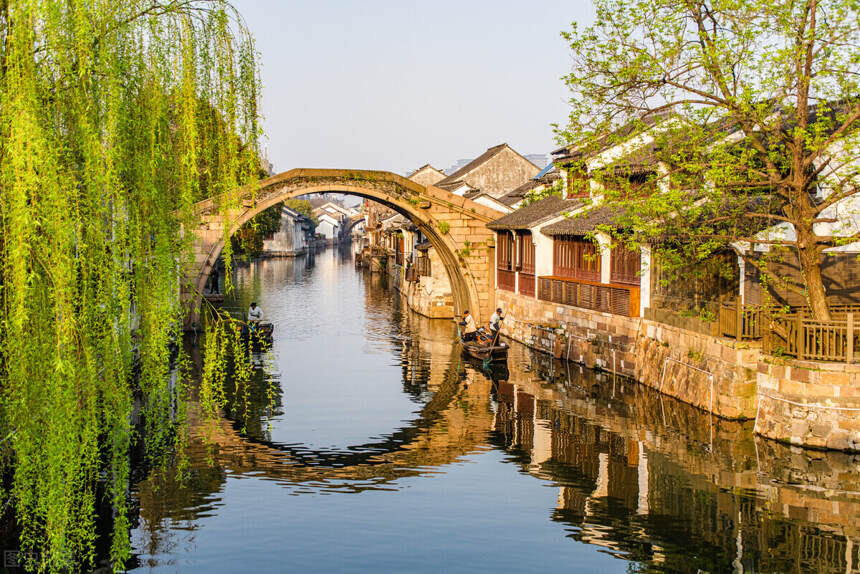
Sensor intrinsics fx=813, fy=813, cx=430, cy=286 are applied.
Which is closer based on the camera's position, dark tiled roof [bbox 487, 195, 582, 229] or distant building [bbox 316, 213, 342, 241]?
dark tiled roof [bbox 487, 195, 582, 229]

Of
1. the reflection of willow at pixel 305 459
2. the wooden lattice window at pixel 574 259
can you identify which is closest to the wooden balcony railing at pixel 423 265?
the wooden lattice window at pixel 574 259

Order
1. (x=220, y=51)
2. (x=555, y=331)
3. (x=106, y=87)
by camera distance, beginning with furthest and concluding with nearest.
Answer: (x=555, y=331), (x=220, y=51), (x=106, y=87)

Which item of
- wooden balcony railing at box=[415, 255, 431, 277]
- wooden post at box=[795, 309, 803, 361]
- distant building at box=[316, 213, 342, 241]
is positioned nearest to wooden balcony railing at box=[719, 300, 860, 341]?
wooden post at box=[795, 309, 803, 361]

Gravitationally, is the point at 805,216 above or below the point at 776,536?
above

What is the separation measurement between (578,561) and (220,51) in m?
8.63

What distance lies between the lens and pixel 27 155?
25.0ft

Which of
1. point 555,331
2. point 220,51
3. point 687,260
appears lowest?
→ point 555,331

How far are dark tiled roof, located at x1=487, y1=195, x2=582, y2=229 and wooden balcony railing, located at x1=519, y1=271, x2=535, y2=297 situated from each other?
1.98 metres

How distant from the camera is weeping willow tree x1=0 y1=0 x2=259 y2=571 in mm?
7883

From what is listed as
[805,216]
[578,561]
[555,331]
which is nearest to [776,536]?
[578,561]

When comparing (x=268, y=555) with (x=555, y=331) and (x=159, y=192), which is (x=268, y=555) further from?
(x=555, y=331)

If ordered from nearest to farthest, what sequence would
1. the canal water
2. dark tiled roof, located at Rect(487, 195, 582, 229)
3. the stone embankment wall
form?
the canal water, the stone embankment wall, dark tiled roof, located at Rect(487, 195, 582, 229)

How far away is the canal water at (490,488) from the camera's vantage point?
11.6 metres

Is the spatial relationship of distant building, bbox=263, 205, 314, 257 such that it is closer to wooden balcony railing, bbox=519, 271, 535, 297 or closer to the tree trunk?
wooden balcony railing, bbox=519, 271, 535, 297
